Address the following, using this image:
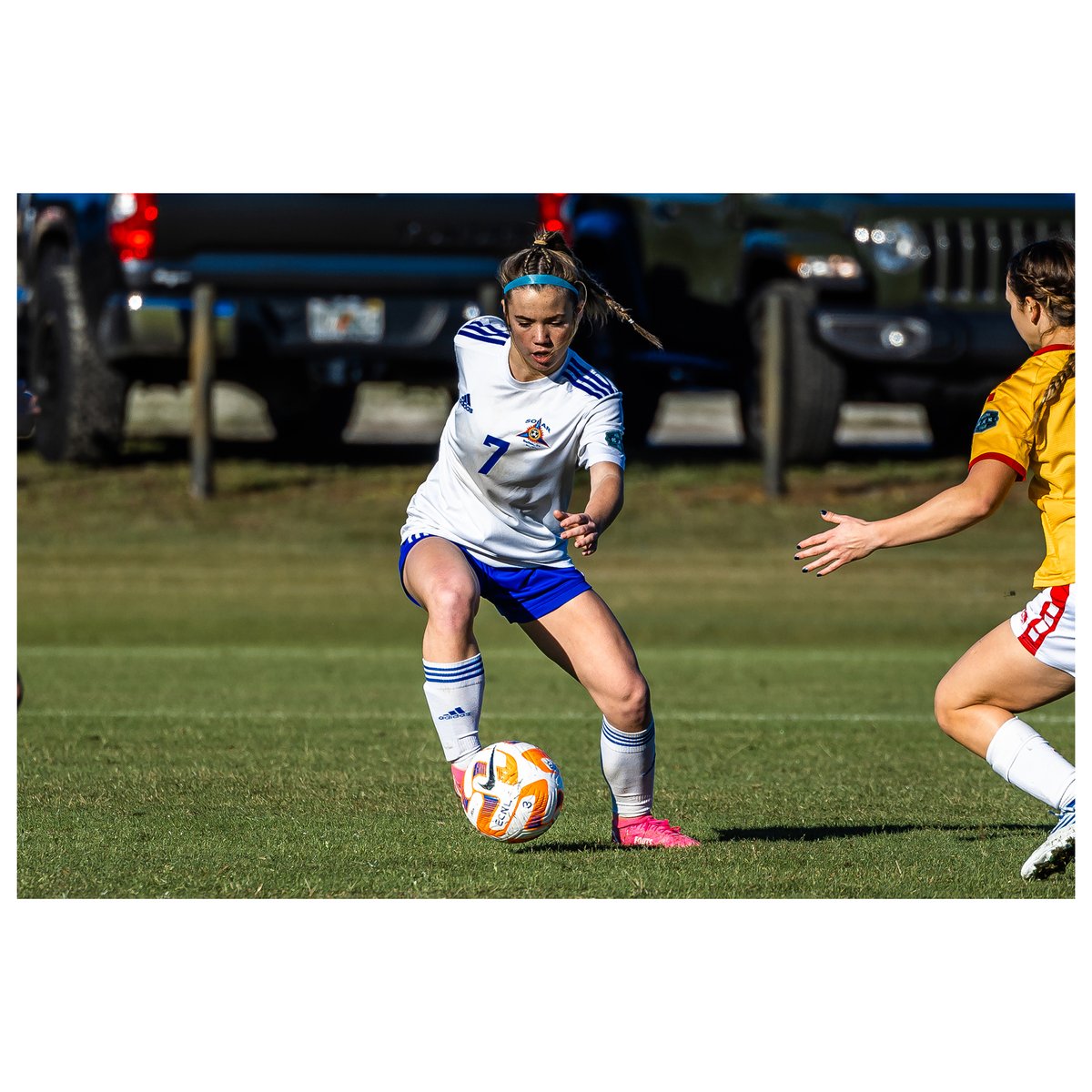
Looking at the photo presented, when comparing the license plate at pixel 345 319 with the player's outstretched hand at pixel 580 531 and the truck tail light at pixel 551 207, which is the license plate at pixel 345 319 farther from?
the player's outstretched hand at pixel 580 531

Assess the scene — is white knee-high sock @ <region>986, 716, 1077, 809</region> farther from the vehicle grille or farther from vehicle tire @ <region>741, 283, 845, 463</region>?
vehicle tire @ <region>741, 283, 845, 463</region>

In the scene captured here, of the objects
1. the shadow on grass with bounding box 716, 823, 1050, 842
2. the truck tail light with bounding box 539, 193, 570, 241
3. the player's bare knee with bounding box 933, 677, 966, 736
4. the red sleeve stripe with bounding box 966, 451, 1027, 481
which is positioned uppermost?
the truck tail light with bounding box 539, 193, 570, 241

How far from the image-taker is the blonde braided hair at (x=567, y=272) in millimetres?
5859

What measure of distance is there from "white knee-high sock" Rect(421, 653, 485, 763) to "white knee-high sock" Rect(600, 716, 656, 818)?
1.46 ft

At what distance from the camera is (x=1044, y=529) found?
17.6 feet

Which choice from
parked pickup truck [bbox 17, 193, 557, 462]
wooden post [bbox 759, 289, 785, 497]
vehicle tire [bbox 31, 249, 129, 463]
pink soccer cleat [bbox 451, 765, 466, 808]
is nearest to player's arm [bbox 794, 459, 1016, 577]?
pink soccer cleat [bbox 451, 765, 466, 808]

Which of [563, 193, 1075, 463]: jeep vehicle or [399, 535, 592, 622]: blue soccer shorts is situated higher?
[563, 193, 1075, 463]: jeep vehicle

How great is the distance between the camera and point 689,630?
1345cm

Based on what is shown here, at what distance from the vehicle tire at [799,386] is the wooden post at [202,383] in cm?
458

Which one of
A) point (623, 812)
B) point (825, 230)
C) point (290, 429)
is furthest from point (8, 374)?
point (290, 429)

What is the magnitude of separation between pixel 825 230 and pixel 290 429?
582 cm

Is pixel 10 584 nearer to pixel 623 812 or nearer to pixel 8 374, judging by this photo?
pixel 8 374

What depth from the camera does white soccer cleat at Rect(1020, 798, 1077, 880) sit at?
5.24 m

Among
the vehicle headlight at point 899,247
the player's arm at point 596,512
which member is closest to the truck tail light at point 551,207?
the vehicle headlight at point 899,247
